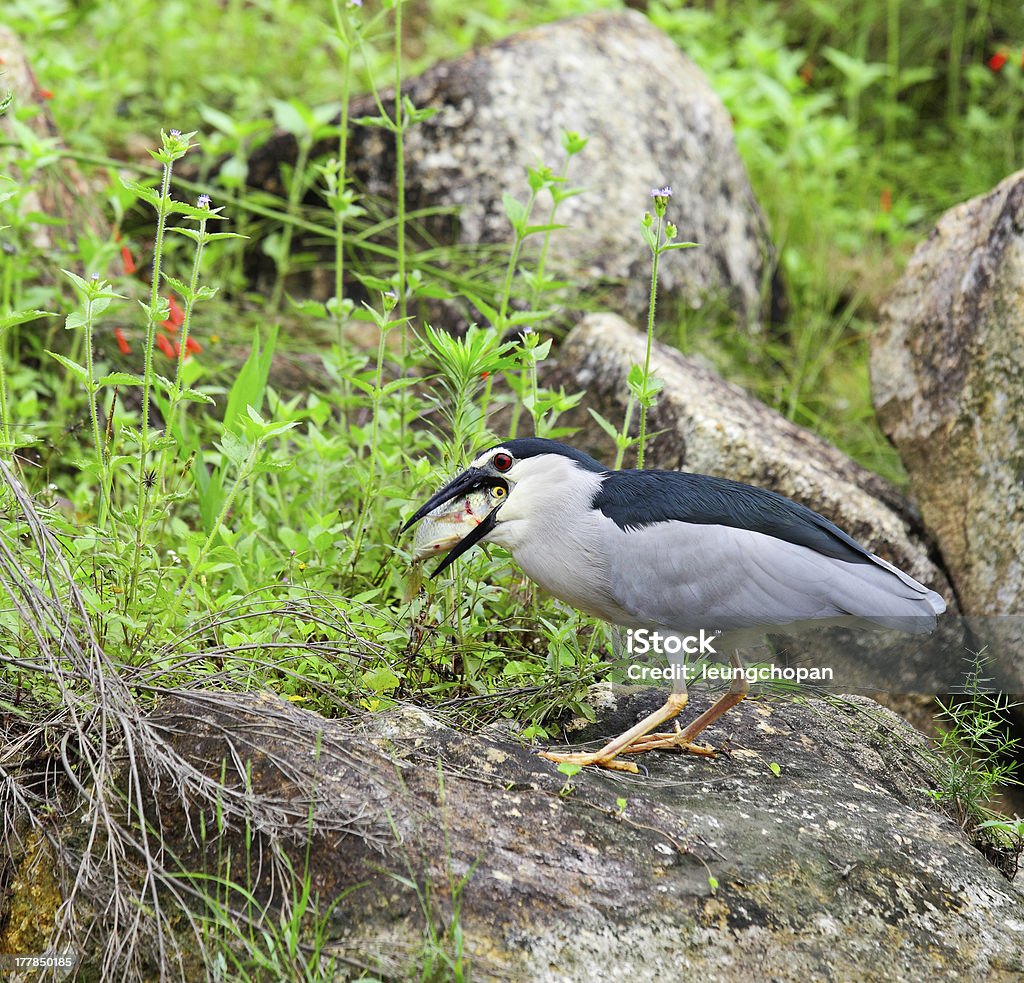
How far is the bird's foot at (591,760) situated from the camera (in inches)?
109

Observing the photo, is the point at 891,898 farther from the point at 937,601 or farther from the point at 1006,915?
the point at 937,601

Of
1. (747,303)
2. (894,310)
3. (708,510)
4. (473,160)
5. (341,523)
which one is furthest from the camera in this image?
(747,303)

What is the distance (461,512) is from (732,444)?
4.11 ft

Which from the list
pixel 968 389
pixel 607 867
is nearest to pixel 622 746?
pixel 607 867

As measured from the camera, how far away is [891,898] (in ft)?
8.28

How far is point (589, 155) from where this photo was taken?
5566 mm

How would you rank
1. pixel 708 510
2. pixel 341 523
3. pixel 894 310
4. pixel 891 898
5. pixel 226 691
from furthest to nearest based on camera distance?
pixel 894 310
pixel 341 523
pixel 708 510
pixel 226 691
pixel 891 898

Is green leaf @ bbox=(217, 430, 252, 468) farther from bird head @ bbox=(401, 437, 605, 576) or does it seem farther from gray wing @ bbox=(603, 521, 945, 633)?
gray wing @ bbox=(603, 521, 945, 633)

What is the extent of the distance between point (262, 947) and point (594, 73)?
180 inches

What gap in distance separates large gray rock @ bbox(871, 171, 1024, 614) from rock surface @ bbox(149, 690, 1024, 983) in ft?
4.62

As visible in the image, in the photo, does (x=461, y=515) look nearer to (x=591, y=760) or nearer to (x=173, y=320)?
(x=591, y=760)

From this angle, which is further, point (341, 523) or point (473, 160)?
point (473, 160)

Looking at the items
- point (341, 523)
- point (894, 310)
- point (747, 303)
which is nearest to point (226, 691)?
point (341, 523)

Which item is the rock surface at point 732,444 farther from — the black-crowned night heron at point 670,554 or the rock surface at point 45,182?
the rock surface at point 45,182
